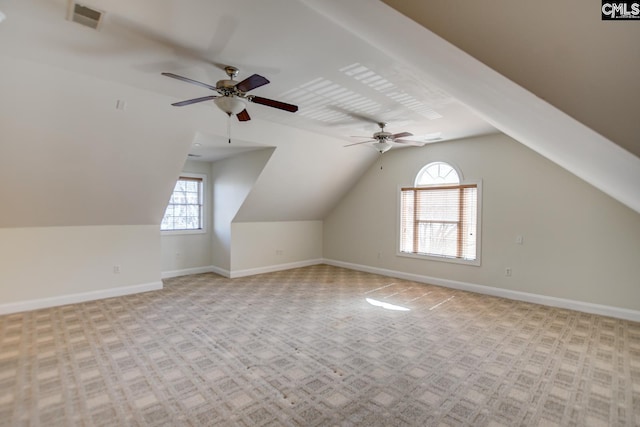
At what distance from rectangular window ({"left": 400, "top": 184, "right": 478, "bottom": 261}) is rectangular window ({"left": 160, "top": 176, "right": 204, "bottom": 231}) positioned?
4573mm

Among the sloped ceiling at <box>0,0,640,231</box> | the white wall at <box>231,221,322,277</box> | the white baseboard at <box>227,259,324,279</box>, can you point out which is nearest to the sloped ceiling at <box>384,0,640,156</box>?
the sloped ceiling at <box>0,0,640,231</box>

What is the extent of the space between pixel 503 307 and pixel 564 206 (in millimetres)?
1788

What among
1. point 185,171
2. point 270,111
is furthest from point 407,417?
point 185,171

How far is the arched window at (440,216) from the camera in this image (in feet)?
18.7

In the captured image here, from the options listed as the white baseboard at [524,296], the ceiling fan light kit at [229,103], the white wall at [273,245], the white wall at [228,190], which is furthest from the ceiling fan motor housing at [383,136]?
the white wall at [273,245]

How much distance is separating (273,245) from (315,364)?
448 centimetres

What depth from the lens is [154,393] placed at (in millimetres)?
2523

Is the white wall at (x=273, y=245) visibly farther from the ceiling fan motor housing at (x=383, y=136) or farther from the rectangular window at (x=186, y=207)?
the ceiling fan motor housing at (x=383, y=136)

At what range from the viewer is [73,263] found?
4.89m

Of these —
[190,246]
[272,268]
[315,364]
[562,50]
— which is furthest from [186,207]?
[562,50]

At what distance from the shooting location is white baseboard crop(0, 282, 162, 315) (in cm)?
441

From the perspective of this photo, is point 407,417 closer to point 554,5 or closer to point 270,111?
point 554,5

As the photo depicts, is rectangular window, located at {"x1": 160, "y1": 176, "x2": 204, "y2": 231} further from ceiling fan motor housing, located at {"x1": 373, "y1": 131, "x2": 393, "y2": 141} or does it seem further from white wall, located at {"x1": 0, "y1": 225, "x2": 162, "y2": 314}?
ceiling fan motor housing, located at {"x1": 373, "y1": 131, "x2": 393, "y2": 141}

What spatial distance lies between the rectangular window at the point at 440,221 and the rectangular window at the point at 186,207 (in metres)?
4.57
